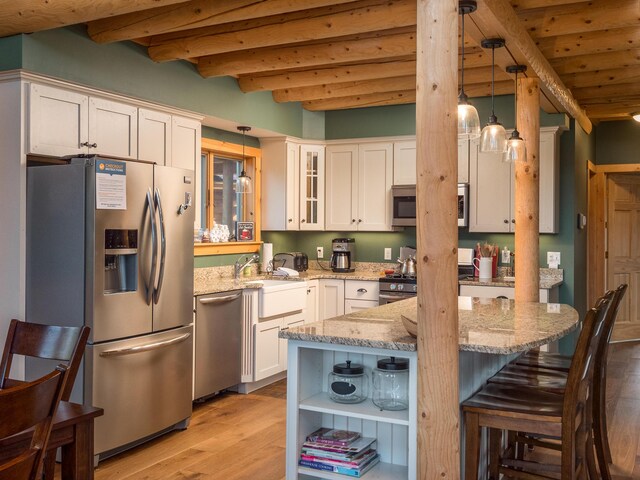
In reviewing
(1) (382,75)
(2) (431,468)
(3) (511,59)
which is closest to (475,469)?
(2) (431,468)

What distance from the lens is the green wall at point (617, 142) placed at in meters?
7.41

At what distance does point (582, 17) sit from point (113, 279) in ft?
10.3

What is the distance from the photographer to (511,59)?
12.8 feet

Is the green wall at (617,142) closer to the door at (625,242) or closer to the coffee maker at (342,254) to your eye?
the door at (625,242)

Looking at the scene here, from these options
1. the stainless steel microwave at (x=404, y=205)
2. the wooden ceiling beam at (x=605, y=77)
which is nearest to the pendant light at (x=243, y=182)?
the stainless steel microwave at (x=404, y=205)

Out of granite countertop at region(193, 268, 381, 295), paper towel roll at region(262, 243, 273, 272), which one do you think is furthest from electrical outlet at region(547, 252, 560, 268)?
paper towel roll at region(262, 243, 273, 272)

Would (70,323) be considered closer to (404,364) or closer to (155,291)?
(155,291)

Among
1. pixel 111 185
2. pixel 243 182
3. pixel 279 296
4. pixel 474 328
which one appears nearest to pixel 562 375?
pixel 474 328

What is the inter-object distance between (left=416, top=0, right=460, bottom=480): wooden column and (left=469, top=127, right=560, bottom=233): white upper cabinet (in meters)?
3.41

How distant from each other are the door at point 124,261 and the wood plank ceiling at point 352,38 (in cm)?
86

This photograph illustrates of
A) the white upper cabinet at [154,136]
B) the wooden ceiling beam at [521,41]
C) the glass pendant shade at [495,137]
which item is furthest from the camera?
the white upper cabinet at [154,136]

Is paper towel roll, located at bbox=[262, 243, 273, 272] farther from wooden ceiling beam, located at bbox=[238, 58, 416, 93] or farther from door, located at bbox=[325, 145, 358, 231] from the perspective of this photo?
wooden ceiling beam, located at bbox=[238, 58, 416, 93]

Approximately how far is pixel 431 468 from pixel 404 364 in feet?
1.41

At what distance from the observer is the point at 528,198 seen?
4.29 metres
